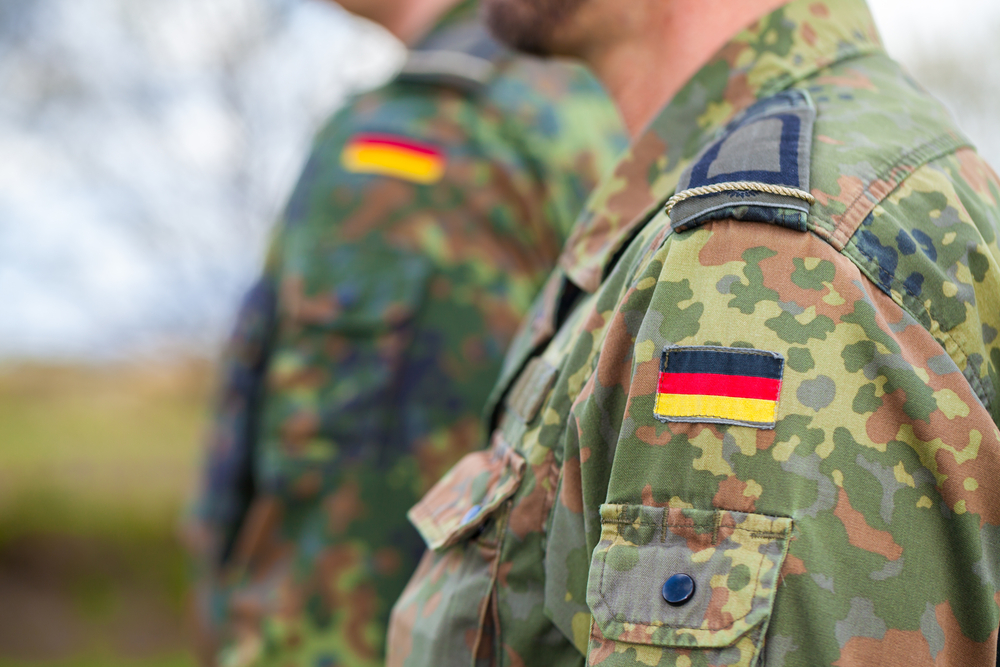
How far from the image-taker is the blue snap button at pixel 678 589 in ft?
2.08

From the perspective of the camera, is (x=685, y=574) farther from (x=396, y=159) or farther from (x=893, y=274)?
(x=396, y=159)

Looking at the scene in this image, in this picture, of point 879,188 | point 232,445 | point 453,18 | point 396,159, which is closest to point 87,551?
point 232,445

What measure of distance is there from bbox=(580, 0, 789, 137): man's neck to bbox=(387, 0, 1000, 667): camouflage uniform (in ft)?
0.61

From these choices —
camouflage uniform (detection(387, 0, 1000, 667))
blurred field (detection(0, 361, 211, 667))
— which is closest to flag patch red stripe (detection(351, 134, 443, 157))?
camouflage uniform (detection(387, 0, 1000, 667))

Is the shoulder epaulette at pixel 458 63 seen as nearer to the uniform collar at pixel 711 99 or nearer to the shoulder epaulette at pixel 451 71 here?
the shoulder epaulette at pixel 451 71

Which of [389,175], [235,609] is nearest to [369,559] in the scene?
[235,609]

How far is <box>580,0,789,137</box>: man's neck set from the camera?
98cm

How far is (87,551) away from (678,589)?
350 cm

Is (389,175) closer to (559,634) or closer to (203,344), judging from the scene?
(559,634)

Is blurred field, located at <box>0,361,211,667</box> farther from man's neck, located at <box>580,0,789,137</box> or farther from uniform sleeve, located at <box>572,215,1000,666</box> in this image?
uniform sleeve, located at <box>572,215,1000,666</box>

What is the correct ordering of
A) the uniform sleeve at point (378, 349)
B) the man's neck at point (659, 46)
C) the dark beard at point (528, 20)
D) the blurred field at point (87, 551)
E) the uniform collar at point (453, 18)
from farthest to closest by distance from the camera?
the blurred field at point (87, 551) → the uniform collar at point (453, 18) → the uniform sleeve at point (378, 349) → the dark beard at point (528, 20) → the man's neck at point (659, 46)

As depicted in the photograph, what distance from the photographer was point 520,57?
190 centimetres

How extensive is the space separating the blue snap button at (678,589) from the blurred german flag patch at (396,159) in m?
1.27

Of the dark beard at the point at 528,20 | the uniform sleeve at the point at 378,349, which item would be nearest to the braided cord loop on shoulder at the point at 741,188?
the dark beard at the point at 528,20
